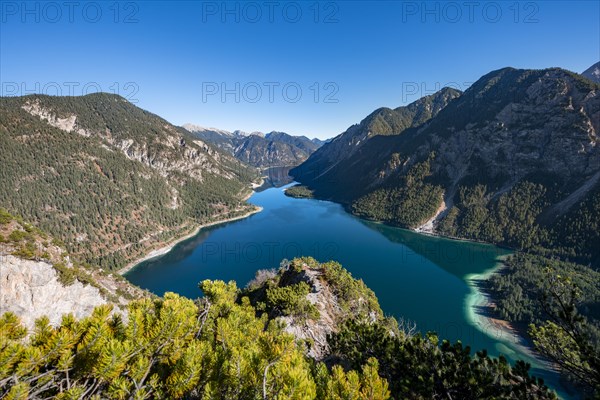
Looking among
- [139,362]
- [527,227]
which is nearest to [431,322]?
[139,362]

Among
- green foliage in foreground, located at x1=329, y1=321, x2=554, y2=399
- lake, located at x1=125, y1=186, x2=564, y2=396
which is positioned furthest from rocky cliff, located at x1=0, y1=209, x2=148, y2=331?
lake, located at x1=125, y1=186, x2=564, y2=396

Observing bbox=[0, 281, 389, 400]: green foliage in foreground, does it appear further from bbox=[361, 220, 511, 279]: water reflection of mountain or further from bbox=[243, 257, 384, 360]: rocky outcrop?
bbox=[361, 220, 511, 279]: water reflection of mountain

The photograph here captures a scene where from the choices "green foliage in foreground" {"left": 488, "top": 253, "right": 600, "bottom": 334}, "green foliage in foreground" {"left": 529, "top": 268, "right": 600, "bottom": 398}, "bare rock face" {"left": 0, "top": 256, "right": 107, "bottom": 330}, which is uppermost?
"green foliage in foreground" {"left": 529, "top": 268, "right": 600, "bottom": 398}

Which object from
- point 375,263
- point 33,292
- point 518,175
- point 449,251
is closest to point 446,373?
point 33,292

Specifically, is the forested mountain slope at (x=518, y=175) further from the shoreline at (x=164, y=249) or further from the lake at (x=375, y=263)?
the shoreline at (x=164, y=249)

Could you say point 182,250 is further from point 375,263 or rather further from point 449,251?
point 449,251

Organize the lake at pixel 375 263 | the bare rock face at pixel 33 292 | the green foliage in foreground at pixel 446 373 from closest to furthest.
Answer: the green foliage in foreground at pixel 446 373
the bare rock face at pixel 33 292
the lake at pixel 375 263

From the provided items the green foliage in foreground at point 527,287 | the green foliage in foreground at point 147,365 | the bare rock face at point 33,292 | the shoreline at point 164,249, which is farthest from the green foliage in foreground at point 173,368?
the shoreline at point 164,249
